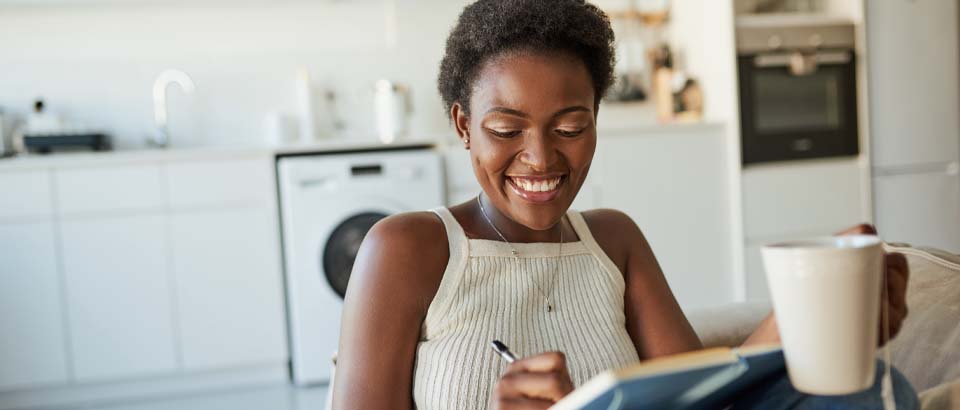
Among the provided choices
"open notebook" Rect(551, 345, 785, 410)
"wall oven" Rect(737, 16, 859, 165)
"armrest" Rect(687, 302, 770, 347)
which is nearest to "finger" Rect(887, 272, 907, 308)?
"open notebook" Rect(551, 345, 785, 410)

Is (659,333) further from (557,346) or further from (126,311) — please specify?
(126,311)

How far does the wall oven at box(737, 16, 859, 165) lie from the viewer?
11.3 ft

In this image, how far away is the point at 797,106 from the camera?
3.54 metres

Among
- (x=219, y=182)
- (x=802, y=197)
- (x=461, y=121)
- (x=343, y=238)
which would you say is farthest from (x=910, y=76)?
(x=461, y=121)

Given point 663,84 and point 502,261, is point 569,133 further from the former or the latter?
point 663,84

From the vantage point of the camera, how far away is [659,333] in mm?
1171

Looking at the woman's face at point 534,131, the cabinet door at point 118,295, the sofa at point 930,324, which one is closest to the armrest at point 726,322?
the sofa at point 930,324

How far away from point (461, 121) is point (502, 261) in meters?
0.20

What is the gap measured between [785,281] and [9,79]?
383 cm

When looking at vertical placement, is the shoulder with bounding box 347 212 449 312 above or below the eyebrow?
below

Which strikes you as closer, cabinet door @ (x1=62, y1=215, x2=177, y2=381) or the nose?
the nose

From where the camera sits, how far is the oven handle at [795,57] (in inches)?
136

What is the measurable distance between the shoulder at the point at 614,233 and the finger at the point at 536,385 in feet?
1.71

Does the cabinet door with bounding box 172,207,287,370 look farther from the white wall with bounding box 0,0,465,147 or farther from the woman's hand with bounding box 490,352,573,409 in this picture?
the woman's hand with bounding box 490,352,573,409
